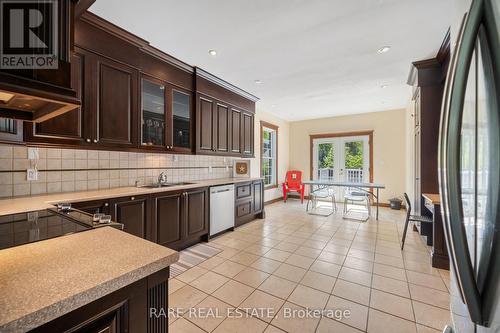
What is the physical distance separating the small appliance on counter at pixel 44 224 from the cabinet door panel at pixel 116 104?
1.08m

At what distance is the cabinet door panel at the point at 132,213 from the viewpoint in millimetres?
2133

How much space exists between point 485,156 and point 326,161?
644 centimetres

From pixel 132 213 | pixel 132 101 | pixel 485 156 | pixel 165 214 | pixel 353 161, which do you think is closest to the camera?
pixel 485 156

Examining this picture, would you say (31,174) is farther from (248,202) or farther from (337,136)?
(337,136)

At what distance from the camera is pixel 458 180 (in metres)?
0.55

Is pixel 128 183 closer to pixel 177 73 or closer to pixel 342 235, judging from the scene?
pixel 177 73

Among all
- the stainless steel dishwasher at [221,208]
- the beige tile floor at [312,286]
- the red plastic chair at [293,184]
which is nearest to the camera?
→ the beige tile floor at [312,286]

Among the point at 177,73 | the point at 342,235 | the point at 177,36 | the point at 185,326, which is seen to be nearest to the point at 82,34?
the point at 177,36

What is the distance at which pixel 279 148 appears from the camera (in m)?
6.75

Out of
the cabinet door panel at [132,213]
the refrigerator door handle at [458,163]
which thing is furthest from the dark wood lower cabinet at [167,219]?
the refrigerator door handle at [458,163]

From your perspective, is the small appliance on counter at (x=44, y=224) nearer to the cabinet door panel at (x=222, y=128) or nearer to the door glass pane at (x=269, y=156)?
the cabinet door panel at (x=222, y=128)

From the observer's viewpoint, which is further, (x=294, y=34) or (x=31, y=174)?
(x=294, y=34)

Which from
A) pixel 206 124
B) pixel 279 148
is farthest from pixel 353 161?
pixel 206 124

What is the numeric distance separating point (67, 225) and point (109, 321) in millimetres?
776
